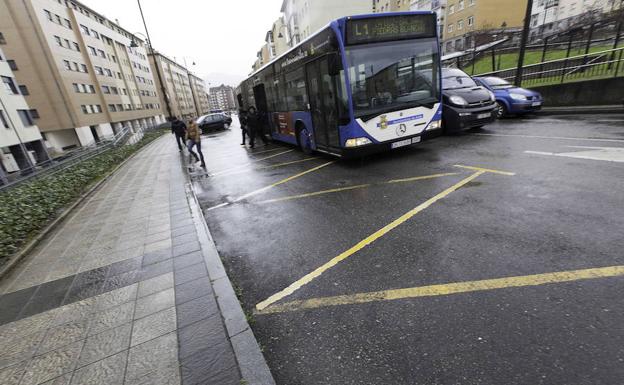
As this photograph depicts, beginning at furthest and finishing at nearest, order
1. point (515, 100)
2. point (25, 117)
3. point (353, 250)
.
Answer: point (25, 117), point (515, 100), point (353, 250)

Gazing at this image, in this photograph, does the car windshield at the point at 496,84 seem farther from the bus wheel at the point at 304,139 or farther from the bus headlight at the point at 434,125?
the bus wheel at the point at 304,139

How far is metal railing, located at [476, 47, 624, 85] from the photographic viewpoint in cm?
1097

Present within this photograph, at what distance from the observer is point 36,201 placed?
24.8 feet

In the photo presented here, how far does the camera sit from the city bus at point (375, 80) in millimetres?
6738

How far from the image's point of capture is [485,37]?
3391 centimetres

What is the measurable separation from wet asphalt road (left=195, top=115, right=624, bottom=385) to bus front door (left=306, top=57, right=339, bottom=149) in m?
1.82

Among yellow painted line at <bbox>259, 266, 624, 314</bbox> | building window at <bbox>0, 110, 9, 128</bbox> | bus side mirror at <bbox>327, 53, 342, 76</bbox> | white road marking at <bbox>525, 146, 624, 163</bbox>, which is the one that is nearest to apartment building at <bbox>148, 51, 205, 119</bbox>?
building window at <bbox>0, 110, 9, 128</bbox>

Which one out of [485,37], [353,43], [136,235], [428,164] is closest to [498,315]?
[428,164]

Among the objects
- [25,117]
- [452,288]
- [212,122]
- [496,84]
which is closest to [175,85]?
[25,117]

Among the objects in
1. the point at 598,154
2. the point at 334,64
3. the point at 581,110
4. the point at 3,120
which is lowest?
the point at 598,154

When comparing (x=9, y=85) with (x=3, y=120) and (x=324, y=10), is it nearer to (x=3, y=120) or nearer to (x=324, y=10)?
(x=3, y=120)

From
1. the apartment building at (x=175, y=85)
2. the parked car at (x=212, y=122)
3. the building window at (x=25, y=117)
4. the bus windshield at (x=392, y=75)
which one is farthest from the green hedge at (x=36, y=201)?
the apartment building at (x=175, y=85)

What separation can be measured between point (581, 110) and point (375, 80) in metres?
9.15

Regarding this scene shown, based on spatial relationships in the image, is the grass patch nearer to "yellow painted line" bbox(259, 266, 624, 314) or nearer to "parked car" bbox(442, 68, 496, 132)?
"parked car" bbox(442, 68, 496, 132)
